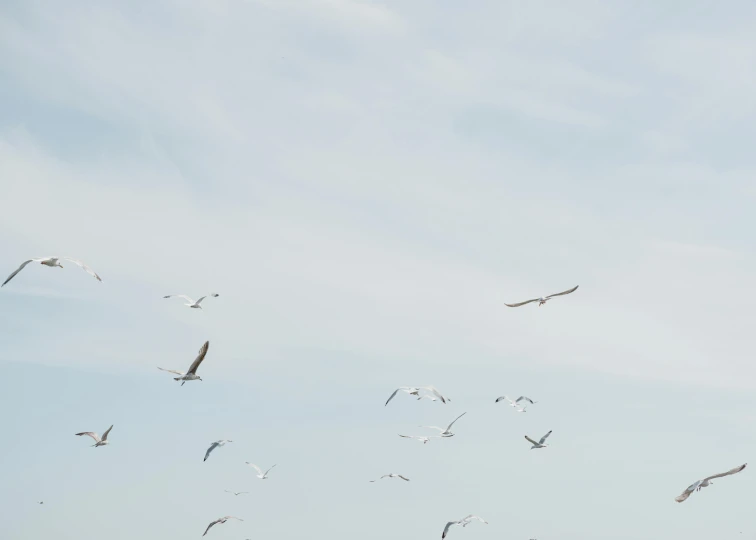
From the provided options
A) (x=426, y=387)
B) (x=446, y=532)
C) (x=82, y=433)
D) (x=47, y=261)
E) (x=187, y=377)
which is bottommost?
(x=446, y=532)

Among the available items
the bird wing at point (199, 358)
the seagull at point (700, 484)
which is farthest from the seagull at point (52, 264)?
the seagull at point (700, 484)

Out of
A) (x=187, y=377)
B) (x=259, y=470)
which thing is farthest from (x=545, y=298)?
(x=259, y=470)

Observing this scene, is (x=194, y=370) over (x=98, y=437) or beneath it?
over

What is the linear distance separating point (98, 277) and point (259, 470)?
41845 millimetres

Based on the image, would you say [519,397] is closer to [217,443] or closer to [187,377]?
[217,443]

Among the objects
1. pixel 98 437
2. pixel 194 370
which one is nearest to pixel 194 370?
pixel 194 370

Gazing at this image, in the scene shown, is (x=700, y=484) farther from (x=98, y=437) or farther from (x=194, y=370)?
(x=98, y=437)

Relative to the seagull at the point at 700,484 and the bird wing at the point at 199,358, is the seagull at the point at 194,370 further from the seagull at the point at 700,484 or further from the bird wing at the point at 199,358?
the seagull at the point at 700,484

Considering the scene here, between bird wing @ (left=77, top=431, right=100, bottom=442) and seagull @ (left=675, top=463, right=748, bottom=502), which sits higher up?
seagull @ (left=675, top=463, right=748, bottom=502)

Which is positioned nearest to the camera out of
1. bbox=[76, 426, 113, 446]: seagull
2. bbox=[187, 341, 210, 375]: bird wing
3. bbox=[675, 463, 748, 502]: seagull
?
bbox=[675, 463, 748, 502]: seagull

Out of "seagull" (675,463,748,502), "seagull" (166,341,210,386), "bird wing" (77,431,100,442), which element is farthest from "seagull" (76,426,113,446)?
"seagull" (675,463,748,502)

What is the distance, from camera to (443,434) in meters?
88.9

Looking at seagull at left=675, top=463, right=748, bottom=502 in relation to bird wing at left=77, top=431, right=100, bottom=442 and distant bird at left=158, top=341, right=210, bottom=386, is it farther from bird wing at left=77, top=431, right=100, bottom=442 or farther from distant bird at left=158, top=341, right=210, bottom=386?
bird wing at left=77, top=431, right=100, bottom=442

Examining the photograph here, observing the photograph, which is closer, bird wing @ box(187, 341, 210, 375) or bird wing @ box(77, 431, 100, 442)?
bird wing @ box(187, 341, 210, 375)
